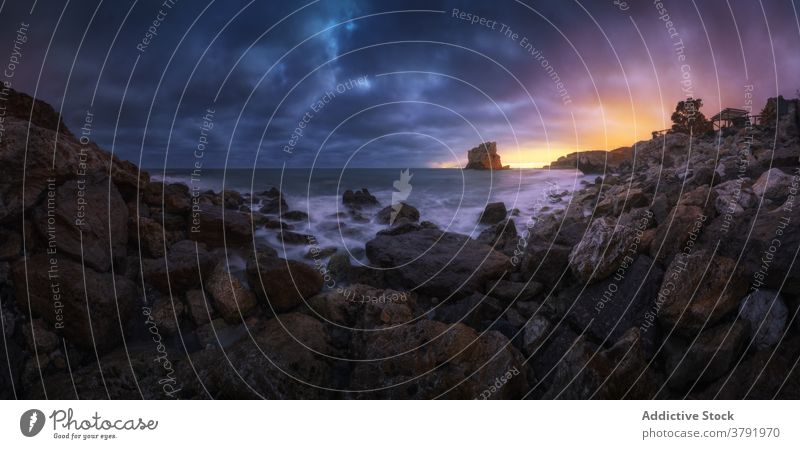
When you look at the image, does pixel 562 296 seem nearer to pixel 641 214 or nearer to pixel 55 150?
pixel 641 214

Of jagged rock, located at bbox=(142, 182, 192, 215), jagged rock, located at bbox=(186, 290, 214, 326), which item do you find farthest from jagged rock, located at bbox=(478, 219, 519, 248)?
jagged rock, located at bbox=(142, 182, 192, 215)

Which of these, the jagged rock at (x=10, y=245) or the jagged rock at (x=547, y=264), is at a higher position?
the jagged rock at (x=10, y=245)

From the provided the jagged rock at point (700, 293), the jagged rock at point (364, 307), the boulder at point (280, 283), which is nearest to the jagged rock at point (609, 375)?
the jagged rock at point (700, 293)

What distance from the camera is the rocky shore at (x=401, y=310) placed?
4383 millimetres

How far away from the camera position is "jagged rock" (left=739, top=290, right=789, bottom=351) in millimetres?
4309

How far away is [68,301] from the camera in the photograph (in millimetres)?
5203

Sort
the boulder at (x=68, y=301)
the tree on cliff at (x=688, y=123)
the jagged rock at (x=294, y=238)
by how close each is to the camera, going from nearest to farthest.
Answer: the boulder at (x=68, y=301), the jagged rock at (x=294, y=238), the tree on cliff at (x=688, y=123)

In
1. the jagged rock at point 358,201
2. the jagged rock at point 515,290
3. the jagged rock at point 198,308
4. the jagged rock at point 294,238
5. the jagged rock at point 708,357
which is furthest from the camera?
the jagged rock at point 358,201

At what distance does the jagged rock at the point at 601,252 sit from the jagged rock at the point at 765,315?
5.74 ft

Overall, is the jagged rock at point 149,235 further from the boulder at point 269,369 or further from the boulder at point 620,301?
the boulder at point 620,301

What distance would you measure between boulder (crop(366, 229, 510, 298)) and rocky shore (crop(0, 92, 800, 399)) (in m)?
0.05

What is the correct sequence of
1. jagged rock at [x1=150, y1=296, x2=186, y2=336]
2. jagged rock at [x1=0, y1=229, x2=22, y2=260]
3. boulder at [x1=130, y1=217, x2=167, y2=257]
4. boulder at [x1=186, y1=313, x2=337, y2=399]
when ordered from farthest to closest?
boulder at [x1=130, y1=217, x2=167, y2=257]
jagged rock at [x1=150, y1=296, x2=186, y2=336]
jagged rock at [x1=0, y1=229, x2=22, y2=260]
boulder at [x1=186, y1=313, x2=337, y2=399]

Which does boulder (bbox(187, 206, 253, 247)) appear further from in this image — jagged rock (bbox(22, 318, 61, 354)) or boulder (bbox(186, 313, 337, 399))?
boulder (bbox(186, 313, 337, 399))

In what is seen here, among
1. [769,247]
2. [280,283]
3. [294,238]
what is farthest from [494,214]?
[280,283]
